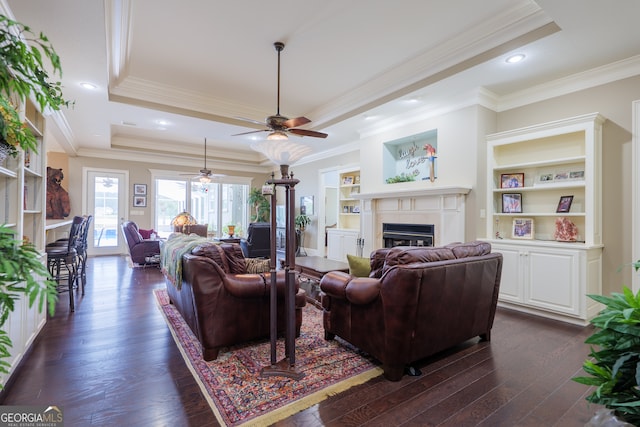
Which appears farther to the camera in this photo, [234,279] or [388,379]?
[234,279]

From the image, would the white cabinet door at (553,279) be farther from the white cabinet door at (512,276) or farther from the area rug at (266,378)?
the area rug at (266,378)

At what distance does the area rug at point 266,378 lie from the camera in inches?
74.5

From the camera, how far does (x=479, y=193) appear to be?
4.31m

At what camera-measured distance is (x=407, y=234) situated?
5199mm

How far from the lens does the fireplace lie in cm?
490

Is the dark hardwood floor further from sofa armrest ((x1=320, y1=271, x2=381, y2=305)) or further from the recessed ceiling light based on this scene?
the recessed ceiling light

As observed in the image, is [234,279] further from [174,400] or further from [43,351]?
[43,351]

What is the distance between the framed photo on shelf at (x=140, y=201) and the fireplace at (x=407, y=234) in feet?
21.5

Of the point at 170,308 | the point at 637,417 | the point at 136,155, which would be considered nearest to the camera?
the point at 637,417

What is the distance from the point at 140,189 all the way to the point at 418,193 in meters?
7.33

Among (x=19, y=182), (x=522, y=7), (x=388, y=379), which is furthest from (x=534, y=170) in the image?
(x=19, y=182)

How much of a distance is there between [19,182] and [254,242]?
13.5 feet

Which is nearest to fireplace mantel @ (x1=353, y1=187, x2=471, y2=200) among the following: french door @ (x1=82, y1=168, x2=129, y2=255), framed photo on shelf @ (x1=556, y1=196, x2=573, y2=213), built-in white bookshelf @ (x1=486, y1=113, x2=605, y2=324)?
built-in white bookshelf @ (x1=486, y1=113, x2=605, y2=324)

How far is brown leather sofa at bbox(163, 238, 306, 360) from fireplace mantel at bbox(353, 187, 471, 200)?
2.77 metres
